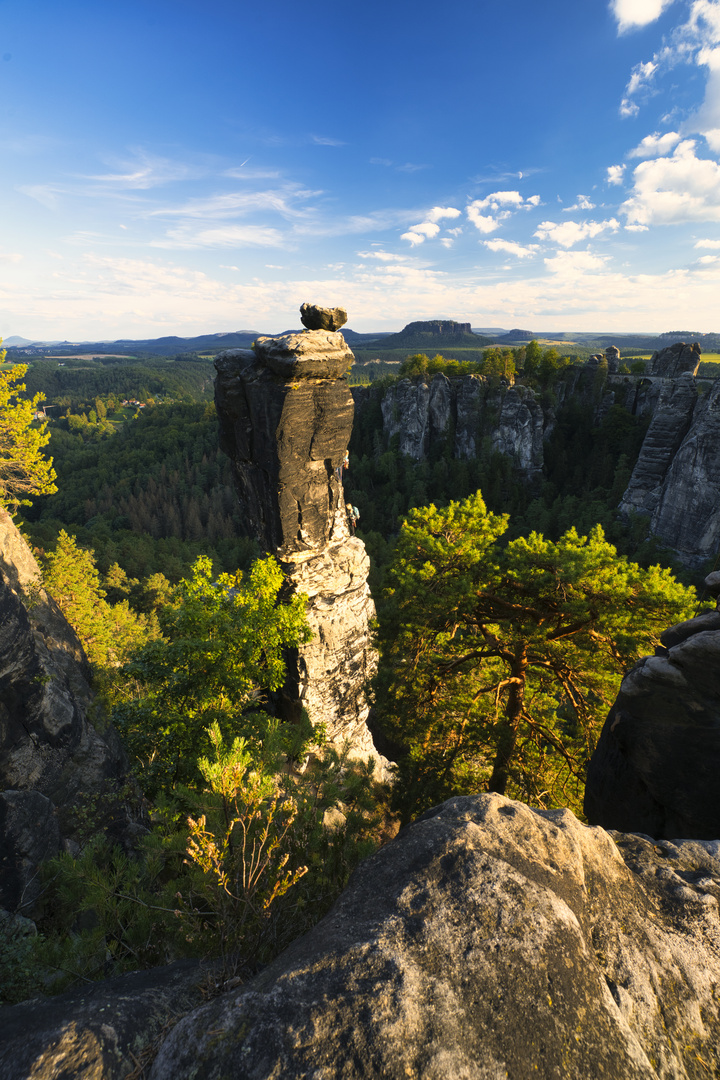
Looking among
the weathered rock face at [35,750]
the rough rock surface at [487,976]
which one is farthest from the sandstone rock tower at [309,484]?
the rough rock surface at [487,976]

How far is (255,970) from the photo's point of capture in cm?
420

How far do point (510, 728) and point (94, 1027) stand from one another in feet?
40.5

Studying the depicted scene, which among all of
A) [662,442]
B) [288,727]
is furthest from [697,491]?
[288,727]

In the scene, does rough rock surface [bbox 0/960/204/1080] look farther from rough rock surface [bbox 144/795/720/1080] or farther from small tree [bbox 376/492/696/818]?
small tree [bbox 376/492/696/818]

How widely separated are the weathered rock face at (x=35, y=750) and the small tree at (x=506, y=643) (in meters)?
9.09

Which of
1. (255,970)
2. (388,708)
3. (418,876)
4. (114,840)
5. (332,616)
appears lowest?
(388,708)

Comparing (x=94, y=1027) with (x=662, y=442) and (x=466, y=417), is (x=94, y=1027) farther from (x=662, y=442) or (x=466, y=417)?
(x=466, y=417)

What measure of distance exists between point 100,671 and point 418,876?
58.5 ft

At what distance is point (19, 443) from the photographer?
1492 centimetres

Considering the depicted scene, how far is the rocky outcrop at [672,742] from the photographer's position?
782 centimetres

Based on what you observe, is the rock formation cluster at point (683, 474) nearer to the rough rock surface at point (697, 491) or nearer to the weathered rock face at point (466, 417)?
the rough rock surface at point (697, 491)

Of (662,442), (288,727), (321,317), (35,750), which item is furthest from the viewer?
(662,442)

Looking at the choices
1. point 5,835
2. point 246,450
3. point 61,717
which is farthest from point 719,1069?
point 246,450

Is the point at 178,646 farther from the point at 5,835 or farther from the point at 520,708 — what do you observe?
the point at 520,708
